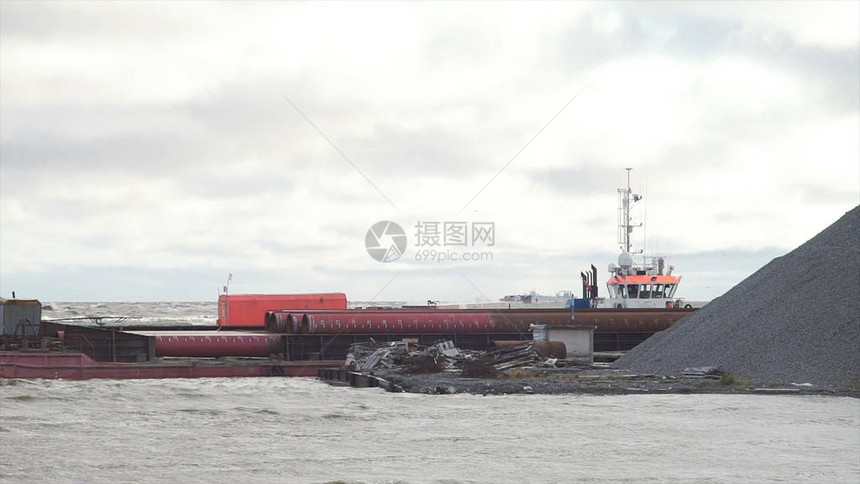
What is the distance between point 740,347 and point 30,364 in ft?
92.1

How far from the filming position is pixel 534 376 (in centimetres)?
A: 3800

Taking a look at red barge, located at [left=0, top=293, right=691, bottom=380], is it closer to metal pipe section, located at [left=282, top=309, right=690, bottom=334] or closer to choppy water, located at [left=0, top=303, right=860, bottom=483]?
metal pipe section, located at [left=282, top=309, right=690, bottom=334]

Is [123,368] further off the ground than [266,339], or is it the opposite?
[266,339]

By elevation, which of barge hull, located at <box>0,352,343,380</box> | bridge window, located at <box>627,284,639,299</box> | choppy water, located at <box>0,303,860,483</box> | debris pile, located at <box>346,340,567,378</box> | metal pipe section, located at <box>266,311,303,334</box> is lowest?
choppy water, located at <box>0,303,860,483</box>

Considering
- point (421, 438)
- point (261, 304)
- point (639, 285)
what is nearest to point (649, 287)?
point (639, 285)

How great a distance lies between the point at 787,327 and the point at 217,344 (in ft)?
85.8

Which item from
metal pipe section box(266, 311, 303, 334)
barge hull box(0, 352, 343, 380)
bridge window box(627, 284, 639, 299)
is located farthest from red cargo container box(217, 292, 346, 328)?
bridge window box(627, 284, 639, 299)

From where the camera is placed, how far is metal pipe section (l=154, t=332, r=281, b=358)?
1865 inches

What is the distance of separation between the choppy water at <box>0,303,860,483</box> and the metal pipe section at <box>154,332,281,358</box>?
10668 mm

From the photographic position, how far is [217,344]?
47812 mm

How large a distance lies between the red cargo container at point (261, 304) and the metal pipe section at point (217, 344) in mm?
12314

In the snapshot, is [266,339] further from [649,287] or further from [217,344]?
[649,287]

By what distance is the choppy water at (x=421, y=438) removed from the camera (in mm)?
21494

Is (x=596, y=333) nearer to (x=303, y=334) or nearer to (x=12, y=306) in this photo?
(x=303, y=334)
